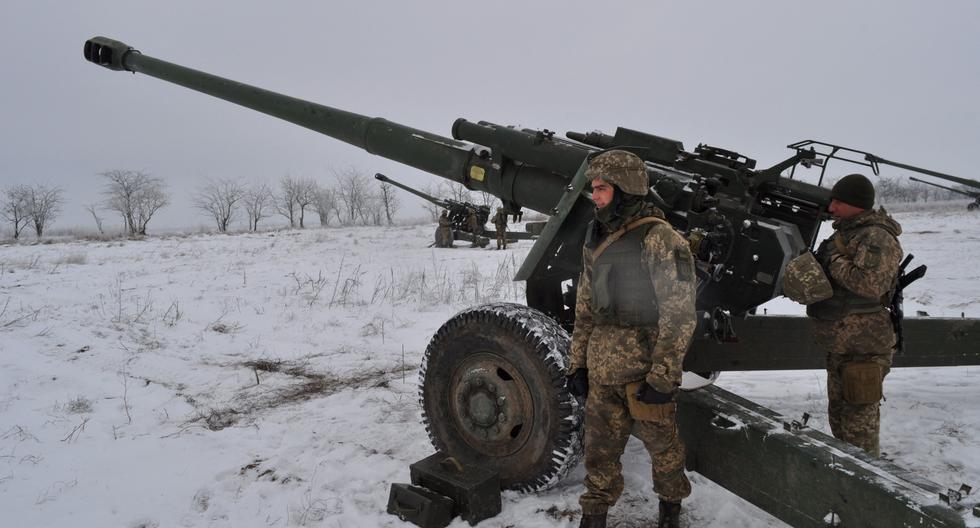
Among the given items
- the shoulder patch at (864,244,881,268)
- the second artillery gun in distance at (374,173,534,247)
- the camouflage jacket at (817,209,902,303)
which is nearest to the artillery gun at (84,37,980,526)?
the camouflage jacket at (817,209,902,303)

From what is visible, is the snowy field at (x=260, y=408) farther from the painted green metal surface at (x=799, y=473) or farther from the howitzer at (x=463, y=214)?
the howitzer at (x=463, y=214)

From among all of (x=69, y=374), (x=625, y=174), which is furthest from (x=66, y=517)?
(x=625, y=174)

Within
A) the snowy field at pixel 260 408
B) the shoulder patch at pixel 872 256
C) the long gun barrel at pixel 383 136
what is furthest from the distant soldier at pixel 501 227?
the shoulder patch at pixel 872 256

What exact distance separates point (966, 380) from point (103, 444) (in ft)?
21.2

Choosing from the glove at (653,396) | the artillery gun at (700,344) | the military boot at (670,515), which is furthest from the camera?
the military boot at (670,515)

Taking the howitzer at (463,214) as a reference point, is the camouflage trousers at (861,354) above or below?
below

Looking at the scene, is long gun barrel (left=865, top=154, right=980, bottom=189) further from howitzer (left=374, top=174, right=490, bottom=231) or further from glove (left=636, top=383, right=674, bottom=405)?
howitzer (left=374, top=174, right=490, bottom=231)

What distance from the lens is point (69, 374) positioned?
498cm

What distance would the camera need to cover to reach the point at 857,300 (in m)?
2.93

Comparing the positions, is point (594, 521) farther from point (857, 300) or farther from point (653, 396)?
point (857, 300)

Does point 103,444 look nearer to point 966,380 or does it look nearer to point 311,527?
point 311,527

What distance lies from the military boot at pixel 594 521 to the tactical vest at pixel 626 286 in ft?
2.79

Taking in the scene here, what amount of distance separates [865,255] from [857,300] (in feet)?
0.87

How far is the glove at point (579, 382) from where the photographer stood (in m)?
2.58
